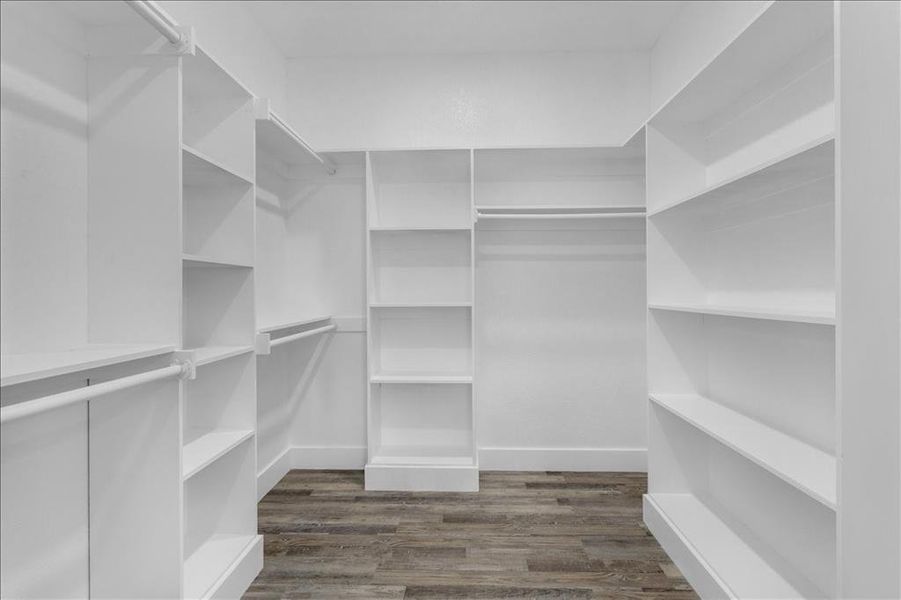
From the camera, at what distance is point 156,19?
1309mm

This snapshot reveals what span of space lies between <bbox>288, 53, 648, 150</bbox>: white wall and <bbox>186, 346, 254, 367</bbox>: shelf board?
1.71m

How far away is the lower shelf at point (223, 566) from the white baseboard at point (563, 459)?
155cm

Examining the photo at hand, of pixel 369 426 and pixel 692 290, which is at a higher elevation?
pixel 692 290

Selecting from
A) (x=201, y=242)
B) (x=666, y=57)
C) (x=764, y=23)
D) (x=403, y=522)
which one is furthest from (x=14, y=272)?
(x=666, y=57)

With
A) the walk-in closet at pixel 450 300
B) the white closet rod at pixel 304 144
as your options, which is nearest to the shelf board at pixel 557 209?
the walk-in closet at pixel 450 300

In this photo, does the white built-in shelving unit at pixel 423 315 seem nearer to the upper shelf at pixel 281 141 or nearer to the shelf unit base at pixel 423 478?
the shelf unit base at pixel 423 478

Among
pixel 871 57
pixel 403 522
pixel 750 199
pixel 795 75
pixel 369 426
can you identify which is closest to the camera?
pixel 871 57

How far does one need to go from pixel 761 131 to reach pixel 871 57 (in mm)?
769

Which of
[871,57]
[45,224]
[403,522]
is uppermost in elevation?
[871,57]

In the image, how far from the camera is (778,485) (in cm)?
187

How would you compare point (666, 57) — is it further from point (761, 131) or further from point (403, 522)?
point (403, 522)

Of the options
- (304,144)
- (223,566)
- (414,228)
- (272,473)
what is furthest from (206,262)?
(272,473)

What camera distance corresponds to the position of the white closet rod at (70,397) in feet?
2.95

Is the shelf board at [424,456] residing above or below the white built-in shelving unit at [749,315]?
below
